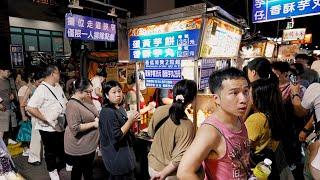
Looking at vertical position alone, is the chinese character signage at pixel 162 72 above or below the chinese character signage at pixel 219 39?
below

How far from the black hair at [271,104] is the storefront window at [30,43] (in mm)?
18399

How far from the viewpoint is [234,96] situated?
2.05 m

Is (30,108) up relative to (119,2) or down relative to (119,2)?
down

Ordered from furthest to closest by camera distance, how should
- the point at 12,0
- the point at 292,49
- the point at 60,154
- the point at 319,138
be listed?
the point at 12,0 < the point at 292,49 < the point at 60,154 < the point at 319,138

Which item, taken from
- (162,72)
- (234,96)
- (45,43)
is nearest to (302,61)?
(162,72)

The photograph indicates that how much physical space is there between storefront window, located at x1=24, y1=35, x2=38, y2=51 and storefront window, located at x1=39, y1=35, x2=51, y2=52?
390mm

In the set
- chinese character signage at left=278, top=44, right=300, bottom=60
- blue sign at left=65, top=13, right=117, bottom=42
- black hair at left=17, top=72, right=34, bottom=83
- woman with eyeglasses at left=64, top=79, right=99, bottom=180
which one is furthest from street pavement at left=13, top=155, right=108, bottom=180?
chinese character signage at left=278, top=44, right=300, bottom=60

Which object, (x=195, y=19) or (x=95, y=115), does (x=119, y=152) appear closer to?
(x=95, y=115)

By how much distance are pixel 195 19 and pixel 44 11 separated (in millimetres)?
16273

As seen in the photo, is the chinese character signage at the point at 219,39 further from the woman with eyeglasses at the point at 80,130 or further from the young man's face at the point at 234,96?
the woman with eyeglasses at the point at 80,130

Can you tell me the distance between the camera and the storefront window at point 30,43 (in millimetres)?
18094

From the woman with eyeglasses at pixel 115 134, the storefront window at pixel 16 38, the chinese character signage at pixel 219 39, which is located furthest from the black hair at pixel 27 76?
the storefront window at pixel 16 38

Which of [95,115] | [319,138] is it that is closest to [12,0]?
[95,115]

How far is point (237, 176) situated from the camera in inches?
81.0
